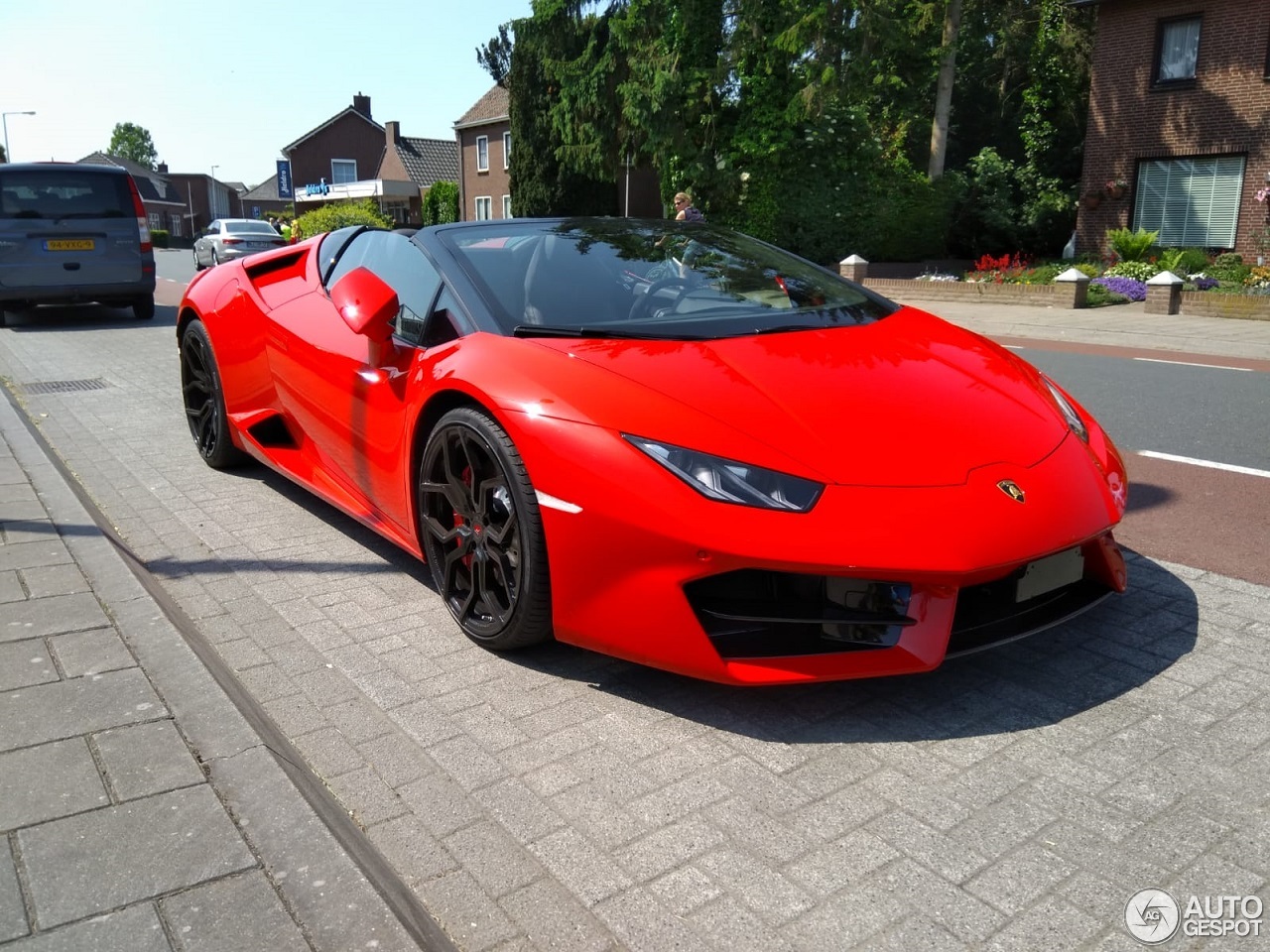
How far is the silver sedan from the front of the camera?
27359 millimetres

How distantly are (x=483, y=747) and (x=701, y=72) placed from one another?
2475 cm

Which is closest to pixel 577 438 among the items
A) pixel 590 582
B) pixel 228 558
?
pixel 590 582

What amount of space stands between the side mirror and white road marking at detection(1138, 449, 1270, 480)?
4364mm

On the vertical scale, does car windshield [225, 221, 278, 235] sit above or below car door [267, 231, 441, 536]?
above

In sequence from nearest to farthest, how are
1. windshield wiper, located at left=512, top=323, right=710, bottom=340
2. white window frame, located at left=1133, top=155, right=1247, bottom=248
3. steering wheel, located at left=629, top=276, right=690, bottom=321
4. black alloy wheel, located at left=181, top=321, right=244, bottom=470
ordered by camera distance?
windshield wiper, located at left=512, top=323, right=710, bottom=340, steering wheel, located at left=629, top=276, right=690, bottom=321, black alloy wheel, located at left=181, top=321, right=244, bottom=470, white window frame, located at left=1133, top=155, right=1247, bottom=248

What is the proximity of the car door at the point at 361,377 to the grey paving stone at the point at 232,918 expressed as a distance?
1.74 meters

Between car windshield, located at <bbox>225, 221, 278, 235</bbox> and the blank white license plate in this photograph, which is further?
car windshield, located at <bbox>225, 221, 278, 235</bbox>

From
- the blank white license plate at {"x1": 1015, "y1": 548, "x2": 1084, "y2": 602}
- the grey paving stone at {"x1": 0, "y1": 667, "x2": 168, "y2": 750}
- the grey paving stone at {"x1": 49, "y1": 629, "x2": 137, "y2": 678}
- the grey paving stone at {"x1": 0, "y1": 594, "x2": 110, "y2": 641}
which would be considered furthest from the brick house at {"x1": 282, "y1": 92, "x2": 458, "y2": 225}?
the blank white license plate at {"x1": 1015, "y1": 548, "x2": 1084, "y2": 602}

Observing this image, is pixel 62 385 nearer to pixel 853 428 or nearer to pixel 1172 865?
pixel 853 428

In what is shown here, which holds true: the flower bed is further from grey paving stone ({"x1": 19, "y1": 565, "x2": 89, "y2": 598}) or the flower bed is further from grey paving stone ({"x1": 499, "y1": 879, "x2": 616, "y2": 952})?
grey paving stone ({"x1": 499, "y1": 879, "x2": 616, "y2": 952})

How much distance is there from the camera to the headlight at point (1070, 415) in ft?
10.9

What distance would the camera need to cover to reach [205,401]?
5777 mm

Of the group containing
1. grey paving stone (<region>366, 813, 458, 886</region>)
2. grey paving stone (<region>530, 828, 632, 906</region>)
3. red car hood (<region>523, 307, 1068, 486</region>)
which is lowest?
grey paving stone (<region>366, 813, 458, 886</region>)

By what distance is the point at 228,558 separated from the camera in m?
4.35
